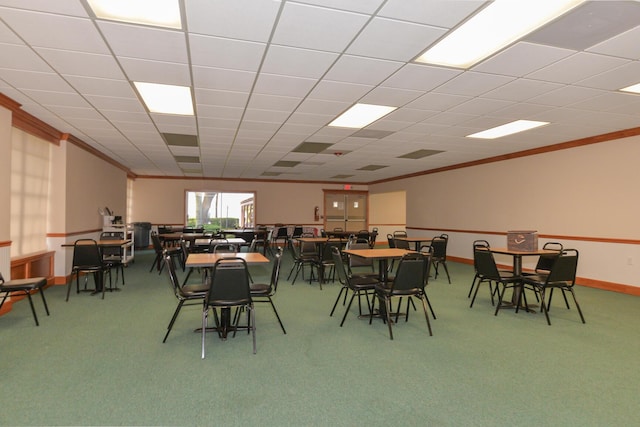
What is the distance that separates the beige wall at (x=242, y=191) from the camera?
42.8 ft

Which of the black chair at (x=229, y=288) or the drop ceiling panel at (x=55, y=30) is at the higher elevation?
the drop ceiling panel at (x=55, y=30)

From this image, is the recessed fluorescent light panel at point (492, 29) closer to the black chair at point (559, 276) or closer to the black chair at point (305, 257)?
the black chair at point (559, 276)

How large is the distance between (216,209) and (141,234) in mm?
2846

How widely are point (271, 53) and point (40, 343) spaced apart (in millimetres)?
3530

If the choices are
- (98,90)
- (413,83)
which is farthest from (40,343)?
(413,83)

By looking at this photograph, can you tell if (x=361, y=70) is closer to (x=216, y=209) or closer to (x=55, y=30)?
(x=55, y=30)

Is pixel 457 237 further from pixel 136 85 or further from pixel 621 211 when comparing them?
pixel 136 85

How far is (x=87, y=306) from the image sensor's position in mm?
4777

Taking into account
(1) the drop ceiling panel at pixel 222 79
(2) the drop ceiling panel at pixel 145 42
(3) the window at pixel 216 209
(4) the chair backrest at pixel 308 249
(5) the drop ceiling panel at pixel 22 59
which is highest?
(1) the drop ceiling panel at pixel 222 79

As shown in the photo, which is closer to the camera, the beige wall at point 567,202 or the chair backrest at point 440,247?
the beige wall at point 567,202

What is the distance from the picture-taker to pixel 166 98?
457cm

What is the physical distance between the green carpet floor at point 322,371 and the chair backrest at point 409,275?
0.51 metres

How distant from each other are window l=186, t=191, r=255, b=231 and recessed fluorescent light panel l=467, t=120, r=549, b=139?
961 cm

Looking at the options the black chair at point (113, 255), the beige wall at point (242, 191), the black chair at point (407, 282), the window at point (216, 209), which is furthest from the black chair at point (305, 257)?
the beige wall at point (242, 191)
